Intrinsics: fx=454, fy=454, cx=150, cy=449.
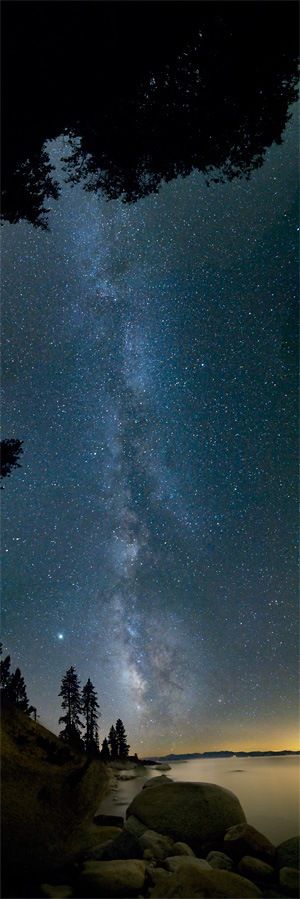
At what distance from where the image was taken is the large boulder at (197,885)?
448cm

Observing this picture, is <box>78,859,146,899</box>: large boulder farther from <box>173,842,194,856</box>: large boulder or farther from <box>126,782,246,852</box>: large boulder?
<box>126,782,246,852</box>: large boulder

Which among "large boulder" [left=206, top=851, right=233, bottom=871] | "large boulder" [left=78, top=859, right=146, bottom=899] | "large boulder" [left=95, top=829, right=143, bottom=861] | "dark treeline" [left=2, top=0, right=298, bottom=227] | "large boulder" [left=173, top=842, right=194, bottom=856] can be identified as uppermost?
"dark treeline" [left=2, top=0, right=298, bottom=227]

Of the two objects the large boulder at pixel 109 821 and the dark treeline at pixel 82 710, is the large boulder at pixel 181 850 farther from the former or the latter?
the dark treeline at pixel 82 710

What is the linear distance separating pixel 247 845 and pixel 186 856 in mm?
1488

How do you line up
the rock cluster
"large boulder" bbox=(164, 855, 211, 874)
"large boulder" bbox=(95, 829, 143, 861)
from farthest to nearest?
1. "large boulder" bbox=(164, 855, 211, 874)
2. "large boulder" bbox=(95, 829, 143, 861)
3. the rock cluster

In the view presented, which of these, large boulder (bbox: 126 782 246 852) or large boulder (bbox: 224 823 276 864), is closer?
large boulder (bbox: 224 823 276 864)

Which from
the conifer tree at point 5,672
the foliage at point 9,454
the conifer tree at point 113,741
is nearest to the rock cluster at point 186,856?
the foliage at point 9,454

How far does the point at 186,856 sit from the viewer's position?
261 inches

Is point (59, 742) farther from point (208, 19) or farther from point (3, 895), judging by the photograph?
point (208, 19)

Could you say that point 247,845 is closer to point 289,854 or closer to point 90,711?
point 289,854

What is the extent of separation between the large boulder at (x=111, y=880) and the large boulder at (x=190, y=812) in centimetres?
408

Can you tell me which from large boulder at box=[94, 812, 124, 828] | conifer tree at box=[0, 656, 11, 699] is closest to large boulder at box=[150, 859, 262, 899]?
large boulder at box=[94, 812, 124, 828]

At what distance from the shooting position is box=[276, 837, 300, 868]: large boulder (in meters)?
6.85

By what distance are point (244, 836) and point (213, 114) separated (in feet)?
43.1
